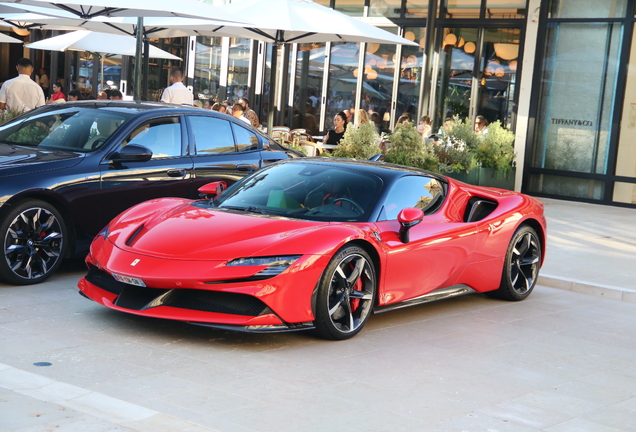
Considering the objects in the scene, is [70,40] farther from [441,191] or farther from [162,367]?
[162,367]

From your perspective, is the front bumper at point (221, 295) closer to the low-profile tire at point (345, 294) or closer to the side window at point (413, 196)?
the low-profile tire at point (345, 294)

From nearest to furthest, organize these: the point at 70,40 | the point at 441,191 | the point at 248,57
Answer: the point at 441,191, the point at 70,40, the point at 248,57

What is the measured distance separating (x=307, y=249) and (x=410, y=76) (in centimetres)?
1527

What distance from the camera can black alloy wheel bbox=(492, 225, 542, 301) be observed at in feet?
25.5

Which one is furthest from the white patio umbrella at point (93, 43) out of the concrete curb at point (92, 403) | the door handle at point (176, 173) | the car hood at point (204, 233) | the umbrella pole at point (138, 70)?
the concrete curb at point (92, 403)

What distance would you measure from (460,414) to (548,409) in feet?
1.88

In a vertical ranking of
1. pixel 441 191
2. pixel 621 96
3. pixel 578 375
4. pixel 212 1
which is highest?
pixel 212 1

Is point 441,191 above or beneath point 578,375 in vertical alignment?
above

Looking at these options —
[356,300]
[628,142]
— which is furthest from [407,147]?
[356,300]

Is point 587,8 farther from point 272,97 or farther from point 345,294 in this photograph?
point 345,294

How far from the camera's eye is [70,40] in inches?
680

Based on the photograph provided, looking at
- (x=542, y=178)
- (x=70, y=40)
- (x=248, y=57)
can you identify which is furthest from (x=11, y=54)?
(x=542, y=178)

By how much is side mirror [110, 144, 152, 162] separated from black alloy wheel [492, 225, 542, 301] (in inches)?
133

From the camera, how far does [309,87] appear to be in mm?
22312
